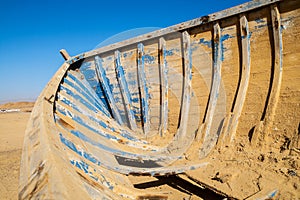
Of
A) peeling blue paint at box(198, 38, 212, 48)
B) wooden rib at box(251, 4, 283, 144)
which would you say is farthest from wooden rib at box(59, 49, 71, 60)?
wooden rib at box(251, 4, 283, 144)

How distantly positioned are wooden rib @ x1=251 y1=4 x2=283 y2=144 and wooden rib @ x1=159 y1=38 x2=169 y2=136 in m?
1.32

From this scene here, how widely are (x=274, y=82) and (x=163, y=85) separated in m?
1.53

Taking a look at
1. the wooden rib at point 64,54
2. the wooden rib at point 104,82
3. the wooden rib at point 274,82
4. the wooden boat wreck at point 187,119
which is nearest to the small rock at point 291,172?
the wooden boat wreck at point 187,119

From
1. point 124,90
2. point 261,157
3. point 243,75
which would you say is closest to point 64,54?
point 124,90

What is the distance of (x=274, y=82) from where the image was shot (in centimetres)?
229

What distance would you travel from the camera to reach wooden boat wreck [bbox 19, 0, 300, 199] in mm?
1587

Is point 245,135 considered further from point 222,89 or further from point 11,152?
point 11,152

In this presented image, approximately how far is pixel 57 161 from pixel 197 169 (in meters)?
1.45

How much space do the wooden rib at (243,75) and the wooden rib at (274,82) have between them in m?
0.27

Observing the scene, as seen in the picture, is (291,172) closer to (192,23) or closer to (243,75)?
(243,75)

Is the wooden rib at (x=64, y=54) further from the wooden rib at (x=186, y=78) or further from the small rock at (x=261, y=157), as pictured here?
the small rock at (x=261, y=157)

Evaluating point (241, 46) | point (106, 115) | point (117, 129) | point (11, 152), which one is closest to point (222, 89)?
point (241, 46)

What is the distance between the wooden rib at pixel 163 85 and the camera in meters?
3.24

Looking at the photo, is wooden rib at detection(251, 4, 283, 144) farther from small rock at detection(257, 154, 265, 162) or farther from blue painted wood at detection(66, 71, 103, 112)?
blue painted wood at detection(66, 71, 103, 112)
